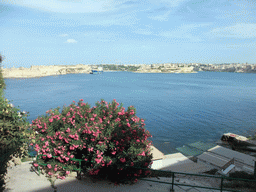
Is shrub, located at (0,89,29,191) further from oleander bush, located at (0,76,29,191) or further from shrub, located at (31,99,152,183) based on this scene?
shrub, located at (31,99,152,183)

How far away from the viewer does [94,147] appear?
5992 mm

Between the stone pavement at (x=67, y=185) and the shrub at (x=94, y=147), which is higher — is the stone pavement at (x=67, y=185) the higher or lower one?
the lower one

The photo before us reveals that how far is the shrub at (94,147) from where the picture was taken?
580 centimetres

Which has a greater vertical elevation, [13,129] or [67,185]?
[13,129]

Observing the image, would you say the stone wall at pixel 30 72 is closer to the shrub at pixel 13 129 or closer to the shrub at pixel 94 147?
the shrub at pixel 13 129

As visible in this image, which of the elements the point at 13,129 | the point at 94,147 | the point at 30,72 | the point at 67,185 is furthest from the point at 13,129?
the point at 30,72

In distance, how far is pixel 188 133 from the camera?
2730cm

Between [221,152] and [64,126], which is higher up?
[64,126]

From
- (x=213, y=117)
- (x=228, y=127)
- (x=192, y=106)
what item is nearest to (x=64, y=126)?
(x=228, y=127)

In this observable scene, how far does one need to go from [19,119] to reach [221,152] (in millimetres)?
15485

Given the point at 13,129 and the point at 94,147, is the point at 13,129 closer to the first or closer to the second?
the point at 13,129

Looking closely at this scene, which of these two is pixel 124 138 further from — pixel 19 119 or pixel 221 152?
pixel 221 152

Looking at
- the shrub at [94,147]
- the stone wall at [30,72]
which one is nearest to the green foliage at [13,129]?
the shrub at [94,147]

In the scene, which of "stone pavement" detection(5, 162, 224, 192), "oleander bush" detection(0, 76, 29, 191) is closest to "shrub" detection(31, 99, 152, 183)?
"stone pavement" detection(5, 162, 224, 192)
